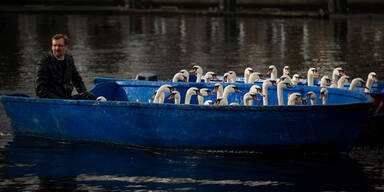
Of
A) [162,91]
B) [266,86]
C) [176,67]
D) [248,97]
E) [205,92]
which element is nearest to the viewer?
[248,97]

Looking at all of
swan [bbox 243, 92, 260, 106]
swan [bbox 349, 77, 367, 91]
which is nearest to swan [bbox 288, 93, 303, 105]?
swan [bbox 243, 92, 260, 106]

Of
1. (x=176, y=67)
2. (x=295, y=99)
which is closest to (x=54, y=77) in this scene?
(x=295, y=99)

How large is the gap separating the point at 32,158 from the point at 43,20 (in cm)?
3561

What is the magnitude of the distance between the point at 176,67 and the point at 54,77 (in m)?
11.1

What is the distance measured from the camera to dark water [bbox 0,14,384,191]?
12422 millimetres

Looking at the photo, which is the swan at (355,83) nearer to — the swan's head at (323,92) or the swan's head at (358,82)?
the swan's head at (358,82)

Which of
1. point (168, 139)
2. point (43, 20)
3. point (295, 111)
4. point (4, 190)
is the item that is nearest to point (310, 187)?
point (295, 111)

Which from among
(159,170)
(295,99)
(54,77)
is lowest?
(159,170)

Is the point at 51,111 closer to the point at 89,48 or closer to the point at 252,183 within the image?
the point at 252,183

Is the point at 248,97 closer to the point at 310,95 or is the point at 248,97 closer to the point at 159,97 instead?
the point at 310,95

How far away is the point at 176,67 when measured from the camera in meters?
25.9

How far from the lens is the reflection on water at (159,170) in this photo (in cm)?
1208

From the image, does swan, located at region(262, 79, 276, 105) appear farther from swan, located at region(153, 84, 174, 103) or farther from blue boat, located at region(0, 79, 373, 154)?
swan, located at region(153, 84, 174, 103)

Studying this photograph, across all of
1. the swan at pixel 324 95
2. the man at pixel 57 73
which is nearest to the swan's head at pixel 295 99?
the swan at pixel 324 95
